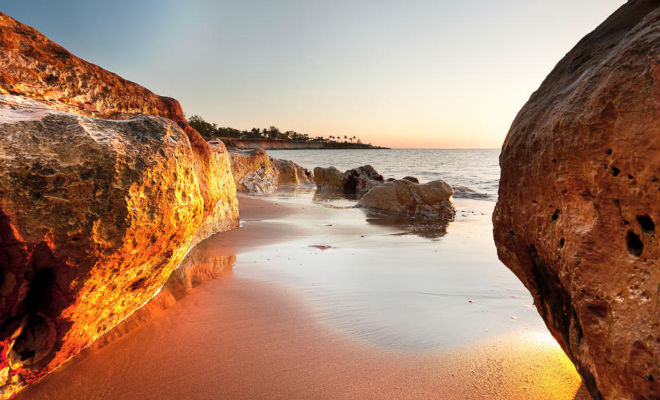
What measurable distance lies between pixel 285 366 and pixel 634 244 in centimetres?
171

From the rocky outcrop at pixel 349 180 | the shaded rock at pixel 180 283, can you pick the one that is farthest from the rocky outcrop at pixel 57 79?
the rocky outcrop at pixel 349 180

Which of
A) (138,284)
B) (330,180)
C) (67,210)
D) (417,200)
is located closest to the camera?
(67,210)

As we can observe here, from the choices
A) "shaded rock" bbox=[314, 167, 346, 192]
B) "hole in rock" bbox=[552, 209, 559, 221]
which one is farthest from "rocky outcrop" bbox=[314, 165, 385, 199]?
"hole in rock" bbox=[552, 209, 559, 221]

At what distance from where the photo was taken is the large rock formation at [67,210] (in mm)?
1548

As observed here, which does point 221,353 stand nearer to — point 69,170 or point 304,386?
point 304,386

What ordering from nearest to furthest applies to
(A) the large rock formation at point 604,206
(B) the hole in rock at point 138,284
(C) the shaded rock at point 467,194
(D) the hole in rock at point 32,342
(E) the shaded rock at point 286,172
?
(A) the large rock formation at point 604,206 < (D) the hole in rock at point 32,342 < (B) the hole in rock at point 138,284 < (C) the shaded rock at point 467,194 < (E) the shaded rock at point 286,172

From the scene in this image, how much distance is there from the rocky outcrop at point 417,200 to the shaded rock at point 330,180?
479 centimetres

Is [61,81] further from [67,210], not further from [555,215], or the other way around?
[555,215]

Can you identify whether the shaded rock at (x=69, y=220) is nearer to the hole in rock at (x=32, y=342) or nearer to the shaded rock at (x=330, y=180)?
the hole in rock at (x=32, y=342)

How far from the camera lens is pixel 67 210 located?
1616mm

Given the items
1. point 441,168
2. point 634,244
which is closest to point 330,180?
point 634,244

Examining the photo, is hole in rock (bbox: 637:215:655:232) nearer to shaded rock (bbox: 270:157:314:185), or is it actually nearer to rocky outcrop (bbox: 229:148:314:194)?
rocky outcrop (bbox: 229:148:314:194)

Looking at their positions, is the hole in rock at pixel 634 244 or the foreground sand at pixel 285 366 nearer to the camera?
the hole in rock at pixel 634 244

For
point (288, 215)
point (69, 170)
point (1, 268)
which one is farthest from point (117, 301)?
point (288, 215)
